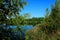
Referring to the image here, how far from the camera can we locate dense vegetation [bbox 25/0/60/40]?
41.3 feet

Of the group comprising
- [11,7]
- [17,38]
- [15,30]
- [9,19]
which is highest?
[11,7]

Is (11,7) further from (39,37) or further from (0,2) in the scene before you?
(39,37)

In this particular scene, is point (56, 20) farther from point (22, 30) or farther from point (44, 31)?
point (22, 30)

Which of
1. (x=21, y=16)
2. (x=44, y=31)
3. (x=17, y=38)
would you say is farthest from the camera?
(x=17, y=38)

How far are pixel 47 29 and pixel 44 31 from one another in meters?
0.53

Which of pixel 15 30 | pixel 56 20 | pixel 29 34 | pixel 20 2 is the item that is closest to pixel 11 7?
pixel 20 2

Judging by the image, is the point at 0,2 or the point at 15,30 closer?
the point at 0,2

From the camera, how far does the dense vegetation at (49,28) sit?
12583mm

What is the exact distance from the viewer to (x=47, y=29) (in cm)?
1384

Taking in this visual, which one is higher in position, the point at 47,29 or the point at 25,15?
the point at 25,15

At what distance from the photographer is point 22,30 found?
1539 centimetres

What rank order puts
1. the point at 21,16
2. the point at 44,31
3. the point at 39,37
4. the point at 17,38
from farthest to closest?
the point at 17,38, the point at 21,16, the point at 44,31, the point at 39,37

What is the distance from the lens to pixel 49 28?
1384 cm

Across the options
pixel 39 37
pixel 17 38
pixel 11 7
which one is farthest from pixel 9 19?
pixel 39 37
